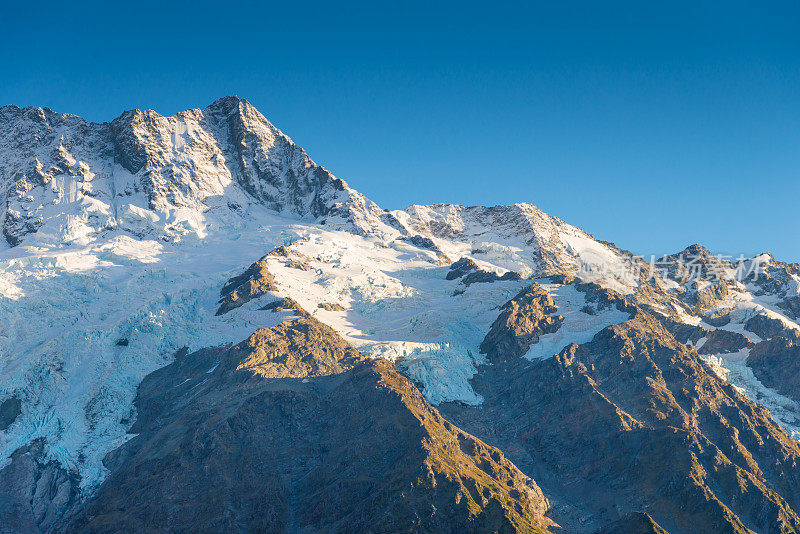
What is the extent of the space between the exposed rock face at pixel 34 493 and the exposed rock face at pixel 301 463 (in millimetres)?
10004

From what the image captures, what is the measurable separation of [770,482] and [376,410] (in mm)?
90908

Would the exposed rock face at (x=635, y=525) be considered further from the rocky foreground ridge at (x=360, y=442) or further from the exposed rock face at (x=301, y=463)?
the exposed rock face at (x=301, y=463)

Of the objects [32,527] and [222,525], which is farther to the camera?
[32,527]

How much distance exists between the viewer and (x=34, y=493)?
14700 cm

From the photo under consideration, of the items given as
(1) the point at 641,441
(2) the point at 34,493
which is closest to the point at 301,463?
(2) the point at 34,493

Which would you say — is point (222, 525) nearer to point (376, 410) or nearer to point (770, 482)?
point (376, 410)

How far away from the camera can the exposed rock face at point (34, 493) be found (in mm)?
139250

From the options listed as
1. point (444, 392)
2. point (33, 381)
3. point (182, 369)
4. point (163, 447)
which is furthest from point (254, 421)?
point (33, 381)

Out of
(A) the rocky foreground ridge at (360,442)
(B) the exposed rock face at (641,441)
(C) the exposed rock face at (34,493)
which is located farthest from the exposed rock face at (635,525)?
(C) the exposed rock face at (34,493)

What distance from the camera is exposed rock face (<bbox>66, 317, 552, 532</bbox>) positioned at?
125 metres

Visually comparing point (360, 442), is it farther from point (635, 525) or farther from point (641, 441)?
point (641, 441)

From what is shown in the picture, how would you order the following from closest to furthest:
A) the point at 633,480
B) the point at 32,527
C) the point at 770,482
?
1. the point at 32,527
2. the point at 633,480
3. the point at 770,482

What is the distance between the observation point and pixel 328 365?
185m

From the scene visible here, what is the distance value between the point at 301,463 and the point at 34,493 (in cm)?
5598
